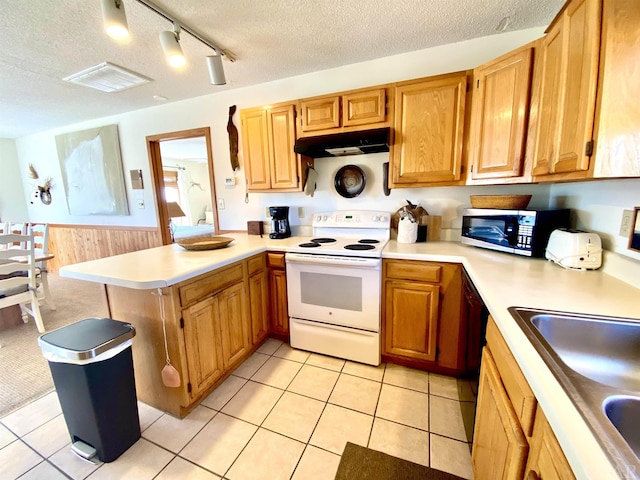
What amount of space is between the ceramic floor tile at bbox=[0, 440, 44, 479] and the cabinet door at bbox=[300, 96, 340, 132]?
2.61 metres

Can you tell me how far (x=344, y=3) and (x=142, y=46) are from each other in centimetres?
151

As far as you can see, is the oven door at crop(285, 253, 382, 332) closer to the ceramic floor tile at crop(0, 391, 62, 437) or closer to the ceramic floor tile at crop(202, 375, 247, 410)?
the ceramic floor tile at crop(202, 375, 247, 410)

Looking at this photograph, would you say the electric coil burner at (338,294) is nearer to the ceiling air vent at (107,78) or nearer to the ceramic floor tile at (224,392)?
the ceramic floor tile at (224,392)

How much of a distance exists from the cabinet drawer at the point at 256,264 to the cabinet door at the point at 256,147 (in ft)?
2.30

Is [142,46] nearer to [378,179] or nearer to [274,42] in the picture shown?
[274,42]

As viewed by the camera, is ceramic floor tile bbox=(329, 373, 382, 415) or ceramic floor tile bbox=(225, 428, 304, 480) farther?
ceramic floor tile bbox=(329, 373, 382, 415)

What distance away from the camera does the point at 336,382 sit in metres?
1.90

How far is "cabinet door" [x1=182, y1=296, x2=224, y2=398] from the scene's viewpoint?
1565mm

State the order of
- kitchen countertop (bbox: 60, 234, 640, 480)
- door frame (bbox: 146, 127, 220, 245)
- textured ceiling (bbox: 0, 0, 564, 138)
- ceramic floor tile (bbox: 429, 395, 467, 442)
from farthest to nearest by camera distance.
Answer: door frame (bbox: 146, 127, 220, 245) → textured ceiling (bbox: 0, 0, 564, 138) → ceramic floor tile (bbox: 429, 395, 467, 442) → kitchen countertop (bbox: 60, 234, 640, 480)

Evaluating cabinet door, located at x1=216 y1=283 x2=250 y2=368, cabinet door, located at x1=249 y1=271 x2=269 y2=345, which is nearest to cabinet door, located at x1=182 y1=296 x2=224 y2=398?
cabinet door, located at x1=216 y1=283 x2=250 y2=368

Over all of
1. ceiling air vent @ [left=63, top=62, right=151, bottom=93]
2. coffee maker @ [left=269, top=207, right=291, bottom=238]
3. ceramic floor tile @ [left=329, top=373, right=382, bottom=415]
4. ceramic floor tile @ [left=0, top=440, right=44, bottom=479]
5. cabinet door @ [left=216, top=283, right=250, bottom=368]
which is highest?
ceiling air vent @ [left=63, top=62, right=151, bottom=93]

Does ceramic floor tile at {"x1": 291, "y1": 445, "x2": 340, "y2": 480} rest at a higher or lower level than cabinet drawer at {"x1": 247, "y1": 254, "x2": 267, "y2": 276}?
lower

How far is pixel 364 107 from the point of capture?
80.6 inches

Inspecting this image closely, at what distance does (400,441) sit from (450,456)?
244 mm
